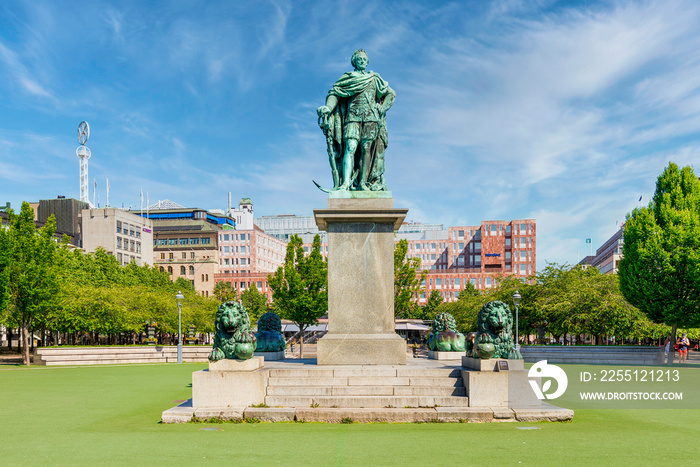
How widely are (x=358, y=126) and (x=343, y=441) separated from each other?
8.19 metres

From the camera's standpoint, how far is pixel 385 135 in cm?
1491

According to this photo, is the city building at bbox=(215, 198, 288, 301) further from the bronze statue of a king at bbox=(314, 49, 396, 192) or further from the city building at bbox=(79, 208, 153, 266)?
the bronze statue of a king at bbox=(314, 49, 396, 192)

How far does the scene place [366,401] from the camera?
1110cm

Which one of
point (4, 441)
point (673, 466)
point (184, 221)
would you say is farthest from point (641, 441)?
point (184, 221)

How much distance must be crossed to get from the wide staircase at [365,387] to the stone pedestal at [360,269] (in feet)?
4.69

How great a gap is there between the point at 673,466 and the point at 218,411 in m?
7.35

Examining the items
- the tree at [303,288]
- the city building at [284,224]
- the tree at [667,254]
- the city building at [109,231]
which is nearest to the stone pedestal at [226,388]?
the tree at [667,254]

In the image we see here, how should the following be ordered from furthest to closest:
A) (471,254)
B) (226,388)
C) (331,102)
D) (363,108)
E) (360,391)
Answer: (471,254) → (331,102) → (363,108) → (360,391) → (226,388)

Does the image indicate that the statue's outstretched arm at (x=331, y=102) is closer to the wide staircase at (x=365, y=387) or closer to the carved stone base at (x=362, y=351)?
the carved stone base at (x=362, y=351)

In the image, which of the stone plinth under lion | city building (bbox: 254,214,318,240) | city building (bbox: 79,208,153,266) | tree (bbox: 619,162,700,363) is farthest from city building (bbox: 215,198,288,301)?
the stone plinth under lion

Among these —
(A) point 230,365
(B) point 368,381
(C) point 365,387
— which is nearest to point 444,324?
(B) point 368,381

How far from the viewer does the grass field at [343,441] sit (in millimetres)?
7910

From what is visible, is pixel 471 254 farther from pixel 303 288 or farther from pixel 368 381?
pixel 368 381

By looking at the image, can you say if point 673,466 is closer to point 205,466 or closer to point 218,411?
point 205,466
